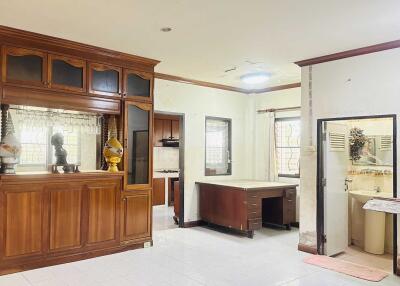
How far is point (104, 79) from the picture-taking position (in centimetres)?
431

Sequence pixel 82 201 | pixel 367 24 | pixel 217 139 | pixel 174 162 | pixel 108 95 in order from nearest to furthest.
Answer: pixel 367 24 < pixel 82 201 < pixel 108 95 < pixel 217 139 < pixel 174 162

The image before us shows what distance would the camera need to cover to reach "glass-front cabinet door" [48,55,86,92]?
153 inches

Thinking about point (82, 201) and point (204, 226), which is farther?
point (204, 226)

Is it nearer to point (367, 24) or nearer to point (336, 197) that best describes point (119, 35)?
point (367, 24)

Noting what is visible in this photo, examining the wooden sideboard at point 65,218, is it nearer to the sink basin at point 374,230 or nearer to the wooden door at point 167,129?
the sink basin at point 374,230

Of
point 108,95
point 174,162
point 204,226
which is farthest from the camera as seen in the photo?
point 174,162

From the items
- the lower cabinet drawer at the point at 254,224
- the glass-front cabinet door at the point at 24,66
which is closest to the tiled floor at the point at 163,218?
the lower cabinet drawer at the point at 254,224

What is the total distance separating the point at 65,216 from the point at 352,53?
3.99 m

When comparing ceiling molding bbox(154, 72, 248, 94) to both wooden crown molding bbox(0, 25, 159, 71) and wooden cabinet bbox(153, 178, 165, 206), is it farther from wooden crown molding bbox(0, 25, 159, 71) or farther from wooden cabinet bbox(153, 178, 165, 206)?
wooden cabinet bbox(153, 178, 165, 206)

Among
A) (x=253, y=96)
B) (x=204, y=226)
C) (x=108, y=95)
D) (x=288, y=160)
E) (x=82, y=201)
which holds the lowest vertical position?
(x=204, y=226)

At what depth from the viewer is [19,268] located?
3605 mm

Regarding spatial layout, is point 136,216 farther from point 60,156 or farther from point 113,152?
point 60,156

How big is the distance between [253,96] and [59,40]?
403 centimetres

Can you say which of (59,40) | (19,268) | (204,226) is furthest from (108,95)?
(204,226)
